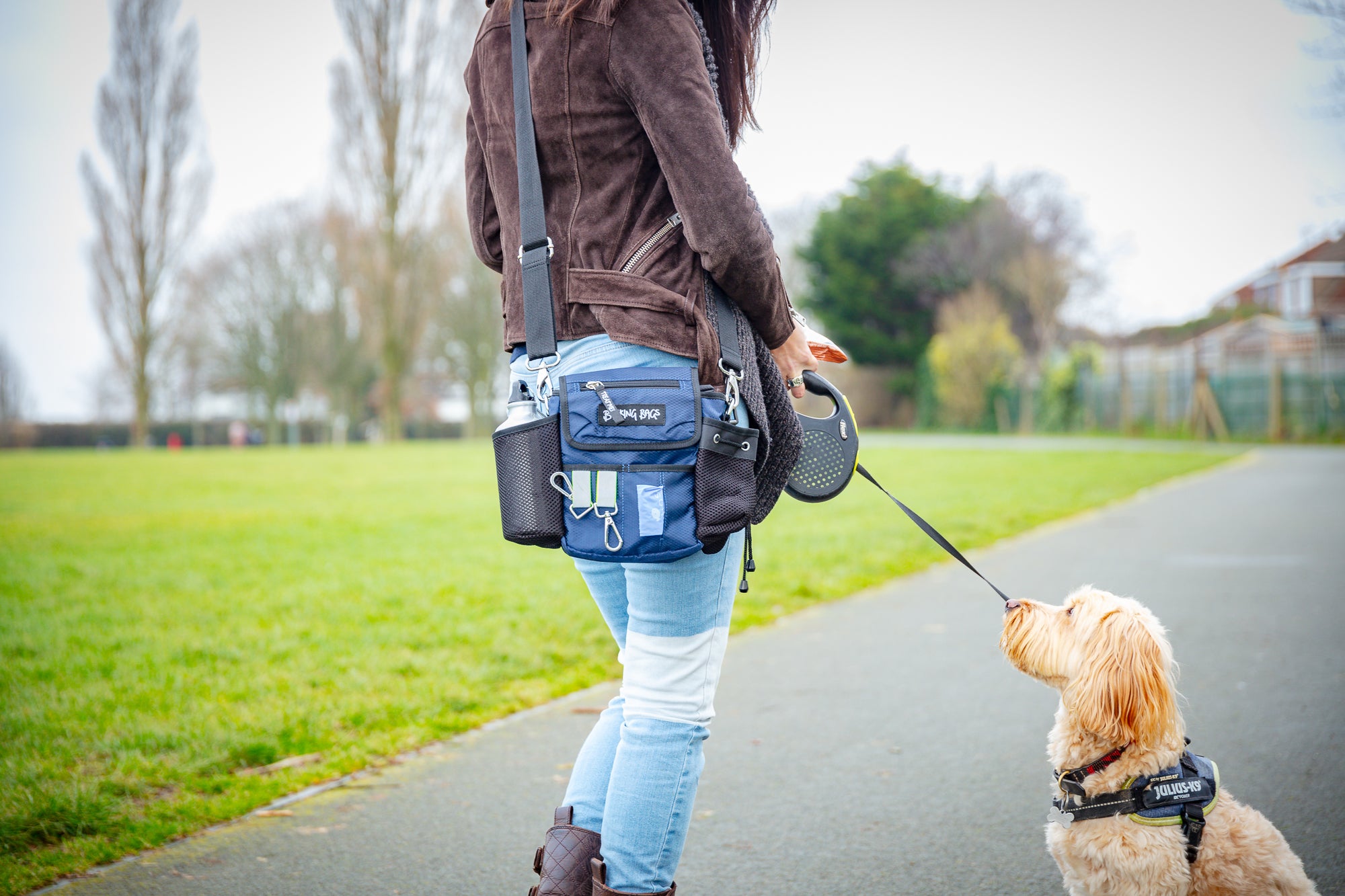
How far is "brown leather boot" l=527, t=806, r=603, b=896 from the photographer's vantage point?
70.8 inches

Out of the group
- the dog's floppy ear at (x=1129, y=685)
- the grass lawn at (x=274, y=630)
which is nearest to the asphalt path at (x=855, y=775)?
the grass lawn at (x=274, y=630)

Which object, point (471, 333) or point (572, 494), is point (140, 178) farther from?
point (572, 494)

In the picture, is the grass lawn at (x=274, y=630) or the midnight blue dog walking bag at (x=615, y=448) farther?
the grass lawn at (x=274, y=630)

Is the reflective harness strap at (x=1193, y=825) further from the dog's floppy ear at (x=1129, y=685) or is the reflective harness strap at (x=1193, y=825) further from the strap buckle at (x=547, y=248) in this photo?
the strap buckle at (x=547, y=248)

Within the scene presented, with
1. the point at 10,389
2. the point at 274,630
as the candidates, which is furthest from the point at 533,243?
the point at 10,389

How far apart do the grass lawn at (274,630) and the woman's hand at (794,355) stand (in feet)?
7.37

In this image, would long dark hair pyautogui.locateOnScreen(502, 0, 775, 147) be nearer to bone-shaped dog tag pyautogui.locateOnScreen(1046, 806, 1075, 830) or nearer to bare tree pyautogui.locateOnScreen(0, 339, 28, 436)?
bone-shaped dog tag pyautogui.locateOnScreen(1046, 806, 1075, 830)

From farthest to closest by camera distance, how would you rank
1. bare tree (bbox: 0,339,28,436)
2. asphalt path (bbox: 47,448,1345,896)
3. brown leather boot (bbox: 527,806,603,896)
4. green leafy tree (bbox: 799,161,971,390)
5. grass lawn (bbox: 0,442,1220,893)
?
1. bare tree (bbox: 0,339,28,436)
2. green leafy tree (bbox: 799,161,971,390)
3. grass lawn (bbox: 0,442,1220,893)
4. asphalt path (bbox: 47,448,1345,896)
5. brown leather boot (bbox: 527,806,603,896)

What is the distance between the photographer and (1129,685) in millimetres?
2010

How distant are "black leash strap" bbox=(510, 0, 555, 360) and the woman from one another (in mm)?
17

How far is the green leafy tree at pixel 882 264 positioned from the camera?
39438 mm

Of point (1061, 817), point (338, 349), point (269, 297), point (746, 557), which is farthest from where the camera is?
point (338, 349)

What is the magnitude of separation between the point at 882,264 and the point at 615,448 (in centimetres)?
4005

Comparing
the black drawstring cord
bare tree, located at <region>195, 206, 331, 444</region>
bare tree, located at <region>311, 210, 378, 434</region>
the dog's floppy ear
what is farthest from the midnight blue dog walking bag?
bare tree, located at <region>195, 206, 331, 444</region>
